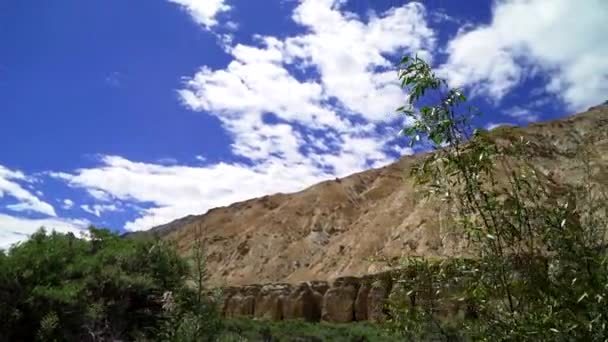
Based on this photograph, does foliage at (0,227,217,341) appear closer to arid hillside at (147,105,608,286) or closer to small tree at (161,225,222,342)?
small tree at (161,225,222,342)

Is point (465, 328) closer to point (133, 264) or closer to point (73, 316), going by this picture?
point (73, 316)

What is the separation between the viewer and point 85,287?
12281 mm

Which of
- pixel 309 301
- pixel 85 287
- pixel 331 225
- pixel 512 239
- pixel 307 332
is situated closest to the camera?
pixel 512 239

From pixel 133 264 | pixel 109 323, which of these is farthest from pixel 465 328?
pixel 133 264

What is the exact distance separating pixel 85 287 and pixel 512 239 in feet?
34.9

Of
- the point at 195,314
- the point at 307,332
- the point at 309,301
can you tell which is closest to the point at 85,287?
the point at 195,314

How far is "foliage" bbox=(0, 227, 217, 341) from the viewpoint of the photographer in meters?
11.5

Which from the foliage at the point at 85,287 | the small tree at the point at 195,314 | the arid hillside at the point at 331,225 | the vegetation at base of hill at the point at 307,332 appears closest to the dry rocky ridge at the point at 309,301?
the arid hillside at the point at 331,225

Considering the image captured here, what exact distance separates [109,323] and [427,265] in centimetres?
961

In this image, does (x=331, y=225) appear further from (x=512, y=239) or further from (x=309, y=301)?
(x=512, y=239)

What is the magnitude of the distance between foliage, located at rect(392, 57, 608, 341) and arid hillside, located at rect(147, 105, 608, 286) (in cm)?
3760

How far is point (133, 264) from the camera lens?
1345 centimetres

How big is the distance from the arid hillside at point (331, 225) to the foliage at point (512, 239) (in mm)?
37597

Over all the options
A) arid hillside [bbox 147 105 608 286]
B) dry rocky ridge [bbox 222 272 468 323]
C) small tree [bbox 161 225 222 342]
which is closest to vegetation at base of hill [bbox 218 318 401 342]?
dry rocky ridge [bbox 222 272 468 323]
